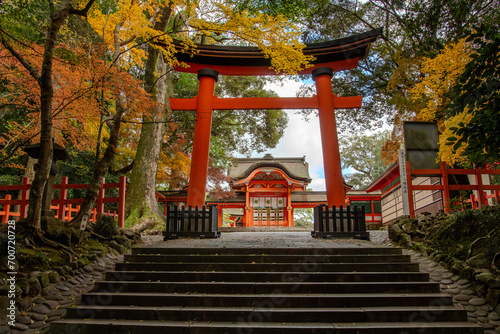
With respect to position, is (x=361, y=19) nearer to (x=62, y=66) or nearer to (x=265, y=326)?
(x=62, y=66)

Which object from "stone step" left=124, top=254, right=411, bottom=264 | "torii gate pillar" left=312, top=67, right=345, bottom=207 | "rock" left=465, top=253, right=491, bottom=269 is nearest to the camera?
"rock" left=465, top=253, right=491, bottom=269

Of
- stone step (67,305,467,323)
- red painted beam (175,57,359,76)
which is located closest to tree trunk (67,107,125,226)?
stone step (67,305,467,323)

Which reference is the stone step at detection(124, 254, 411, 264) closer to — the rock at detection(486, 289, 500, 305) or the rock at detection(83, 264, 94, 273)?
the rock at detection(83, 264, 94, 273)

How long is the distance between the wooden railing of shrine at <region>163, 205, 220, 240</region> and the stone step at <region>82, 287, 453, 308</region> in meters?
3.34

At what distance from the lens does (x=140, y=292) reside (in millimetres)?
4516

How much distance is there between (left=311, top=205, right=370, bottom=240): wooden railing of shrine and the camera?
748 cm

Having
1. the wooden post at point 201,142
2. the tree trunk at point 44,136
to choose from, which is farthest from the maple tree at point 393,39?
the tree trunk at point 44,136

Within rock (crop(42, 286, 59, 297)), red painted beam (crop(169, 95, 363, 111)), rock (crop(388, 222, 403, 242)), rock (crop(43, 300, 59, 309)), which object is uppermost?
red painted beam (crop(169, 95, 363, 111))

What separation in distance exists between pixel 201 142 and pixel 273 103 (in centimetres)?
248

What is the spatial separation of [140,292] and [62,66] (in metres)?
6.48

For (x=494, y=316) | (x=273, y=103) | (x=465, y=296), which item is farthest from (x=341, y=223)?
(x=273, y=103)

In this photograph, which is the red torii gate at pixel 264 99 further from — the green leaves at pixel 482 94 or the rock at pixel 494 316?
the green leaves at pixel 482 94

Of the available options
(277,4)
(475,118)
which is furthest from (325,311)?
(277,4)

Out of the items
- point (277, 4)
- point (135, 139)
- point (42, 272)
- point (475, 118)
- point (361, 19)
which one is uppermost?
point (361, 19)
